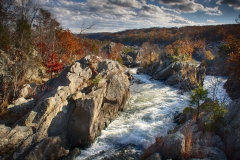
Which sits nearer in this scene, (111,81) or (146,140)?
(146,140)

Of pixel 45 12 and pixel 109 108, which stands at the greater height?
pixel 45 12

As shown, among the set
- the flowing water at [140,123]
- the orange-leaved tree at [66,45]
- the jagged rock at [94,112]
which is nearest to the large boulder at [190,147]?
the flowing water at [140,123]

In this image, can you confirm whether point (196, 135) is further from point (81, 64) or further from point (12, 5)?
point (12, 5)

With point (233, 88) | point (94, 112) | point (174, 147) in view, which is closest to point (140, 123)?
point (94, 112)

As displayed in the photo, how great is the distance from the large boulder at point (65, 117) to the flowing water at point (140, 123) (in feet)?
3.46

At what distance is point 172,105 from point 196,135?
1092 cm

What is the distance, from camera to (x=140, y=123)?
1788 centimetres

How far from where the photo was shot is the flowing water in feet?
46.1

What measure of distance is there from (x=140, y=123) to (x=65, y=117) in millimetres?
7378

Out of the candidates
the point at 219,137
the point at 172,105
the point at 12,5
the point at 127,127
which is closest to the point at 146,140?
the point at 127,127

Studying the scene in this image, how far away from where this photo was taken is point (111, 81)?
19.7 meters

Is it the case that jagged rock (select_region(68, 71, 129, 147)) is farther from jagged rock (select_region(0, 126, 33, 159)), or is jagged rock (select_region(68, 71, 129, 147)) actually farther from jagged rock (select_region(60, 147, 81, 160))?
jagged rock (select_region(0, 126, 33, 159))

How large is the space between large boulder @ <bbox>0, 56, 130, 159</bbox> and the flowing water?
3.46 ft

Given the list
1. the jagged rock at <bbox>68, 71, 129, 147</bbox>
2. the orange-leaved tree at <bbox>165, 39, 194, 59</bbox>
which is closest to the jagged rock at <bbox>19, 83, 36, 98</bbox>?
the jagged rock at <bbox>68, 71, 129, 147</bbox>
